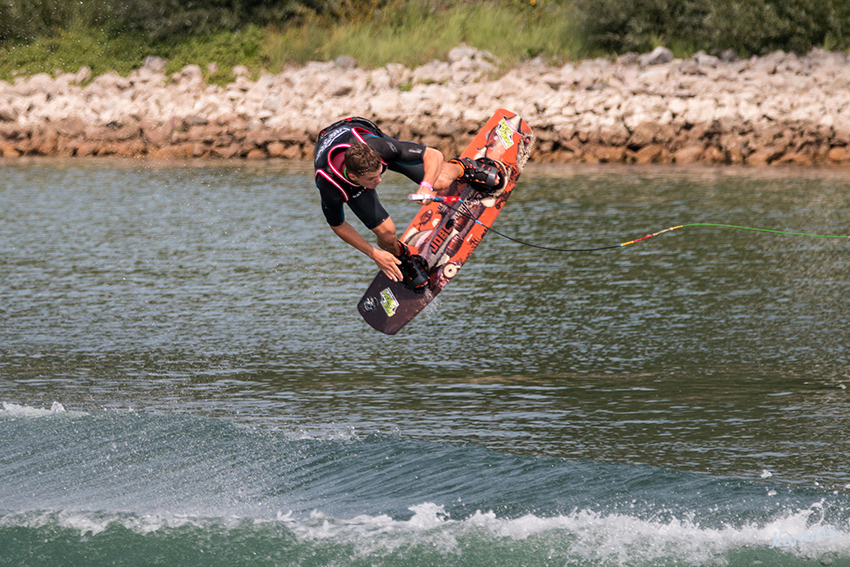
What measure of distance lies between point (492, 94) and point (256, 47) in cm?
835

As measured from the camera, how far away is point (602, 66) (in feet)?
83.3

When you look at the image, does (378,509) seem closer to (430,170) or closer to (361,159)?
(361,159)

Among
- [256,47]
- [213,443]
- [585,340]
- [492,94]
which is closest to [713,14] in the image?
[492,94]

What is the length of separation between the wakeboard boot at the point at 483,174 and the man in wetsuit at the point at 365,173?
0.34 metres

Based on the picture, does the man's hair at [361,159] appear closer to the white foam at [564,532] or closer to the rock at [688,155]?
the white foam at [564,532]

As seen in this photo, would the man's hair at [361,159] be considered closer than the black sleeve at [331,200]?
Yes

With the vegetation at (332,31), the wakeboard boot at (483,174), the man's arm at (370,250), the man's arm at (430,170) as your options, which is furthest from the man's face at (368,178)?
the vegetation at (332,31)

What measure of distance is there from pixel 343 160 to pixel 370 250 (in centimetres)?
94

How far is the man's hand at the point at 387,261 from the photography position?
7.77 metres

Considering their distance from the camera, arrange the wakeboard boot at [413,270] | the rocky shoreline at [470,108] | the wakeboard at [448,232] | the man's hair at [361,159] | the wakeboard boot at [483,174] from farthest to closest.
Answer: the rocky shoreline at [470,108] → the wakeboard at [448,232] → the wakeboard boot at [483,174] → the wakeboard boot at [413,270] → the man's hair at [361,159]

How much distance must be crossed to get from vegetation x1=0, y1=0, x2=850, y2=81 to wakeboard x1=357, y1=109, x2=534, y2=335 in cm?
1689

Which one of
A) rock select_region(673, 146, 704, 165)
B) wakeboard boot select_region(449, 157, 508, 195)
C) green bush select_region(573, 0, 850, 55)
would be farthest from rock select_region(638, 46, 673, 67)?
wakeboard boot select_region(449, 157, 508, 195)

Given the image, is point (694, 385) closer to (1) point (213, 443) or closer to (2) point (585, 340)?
(2) point (585, 340)

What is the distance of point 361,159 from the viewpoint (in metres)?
6.66
